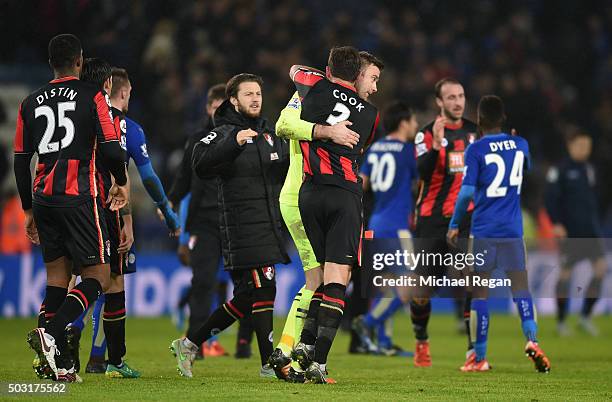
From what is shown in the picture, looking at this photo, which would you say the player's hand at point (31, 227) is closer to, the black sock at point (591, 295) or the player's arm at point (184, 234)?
the player's arm at point (184, 234)

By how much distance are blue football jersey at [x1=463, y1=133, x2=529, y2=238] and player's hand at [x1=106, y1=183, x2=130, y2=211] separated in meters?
3.13

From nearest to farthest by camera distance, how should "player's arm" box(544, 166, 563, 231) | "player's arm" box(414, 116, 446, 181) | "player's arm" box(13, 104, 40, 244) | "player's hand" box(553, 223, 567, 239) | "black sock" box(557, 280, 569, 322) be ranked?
"player's arm" box(13, 104, 40, 244), "player's arm" box(414, 116, 446, 181), "player's hand" box(553, 223, 567, 239), "black sock" box(557, 280, 569, 322), "player's arm" box(544, 166, 563, 231)

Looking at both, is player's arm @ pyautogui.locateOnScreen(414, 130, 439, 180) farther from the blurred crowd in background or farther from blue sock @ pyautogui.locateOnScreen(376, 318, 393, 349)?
the blurred crowd in background

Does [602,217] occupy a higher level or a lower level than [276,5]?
lower

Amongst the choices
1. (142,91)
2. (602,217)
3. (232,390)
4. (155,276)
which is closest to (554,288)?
(602,217)

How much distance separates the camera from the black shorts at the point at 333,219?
26.1 feet

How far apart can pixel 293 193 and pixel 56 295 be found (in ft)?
6.25

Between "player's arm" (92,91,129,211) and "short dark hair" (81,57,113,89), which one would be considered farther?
"short dark hair" (81,57,113,89)

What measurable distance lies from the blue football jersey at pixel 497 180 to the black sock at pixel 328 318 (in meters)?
2.42

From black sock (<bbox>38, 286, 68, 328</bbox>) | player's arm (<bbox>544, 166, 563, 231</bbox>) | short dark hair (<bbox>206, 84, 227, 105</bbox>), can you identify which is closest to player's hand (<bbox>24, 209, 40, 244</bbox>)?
black sock (<bbox>38, 286, 68, 328</bbox>)

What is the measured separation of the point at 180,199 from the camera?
10945mm

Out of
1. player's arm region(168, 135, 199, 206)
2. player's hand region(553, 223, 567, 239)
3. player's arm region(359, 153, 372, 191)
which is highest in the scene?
player's arm region(359, 153, 372, 191)

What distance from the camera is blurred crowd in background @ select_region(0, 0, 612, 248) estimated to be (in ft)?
60.8

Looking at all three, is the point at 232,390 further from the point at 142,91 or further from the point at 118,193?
the point at 142,91
